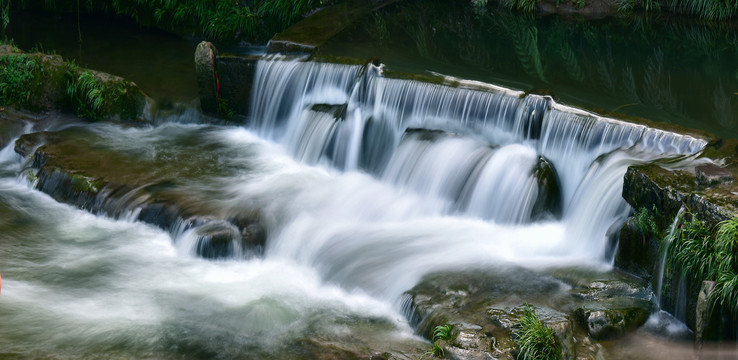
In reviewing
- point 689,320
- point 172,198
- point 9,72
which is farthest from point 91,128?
point 689,320

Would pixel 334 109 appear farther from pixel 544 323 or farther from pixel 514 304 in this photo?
pixel 544 323

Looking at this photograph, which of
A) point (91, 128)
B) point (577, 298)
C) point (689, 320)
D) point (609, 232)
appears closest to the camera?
point (689, 320)

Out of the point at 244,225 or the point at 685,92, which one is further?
the point at 685,92

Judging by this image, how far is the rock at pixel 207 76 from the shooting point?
11.6 metres

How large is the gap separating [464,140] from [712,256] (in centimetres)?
371

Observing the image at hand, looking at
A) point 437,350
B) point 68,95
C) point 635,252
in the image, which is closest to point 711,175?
point 635,252

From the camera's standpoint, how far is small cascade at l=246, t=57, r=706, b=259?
8438 mm

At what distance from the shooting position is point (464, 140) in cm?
978

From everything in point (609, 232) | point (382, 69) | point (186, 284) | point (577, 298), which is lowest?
point (186, 284)

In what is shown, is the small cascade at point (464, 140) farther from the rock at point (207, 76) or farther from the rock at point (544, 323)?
the rock at point (544, 323)

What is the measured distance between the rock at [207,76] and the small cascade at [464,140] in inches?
22.6

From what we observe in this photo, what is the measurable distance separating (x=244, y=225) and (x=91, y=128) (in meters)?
3.77

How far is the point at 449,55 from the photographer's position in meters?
Answer: 12.1

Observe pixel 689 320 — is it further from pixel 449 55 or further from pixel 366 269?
pixel 449 55
